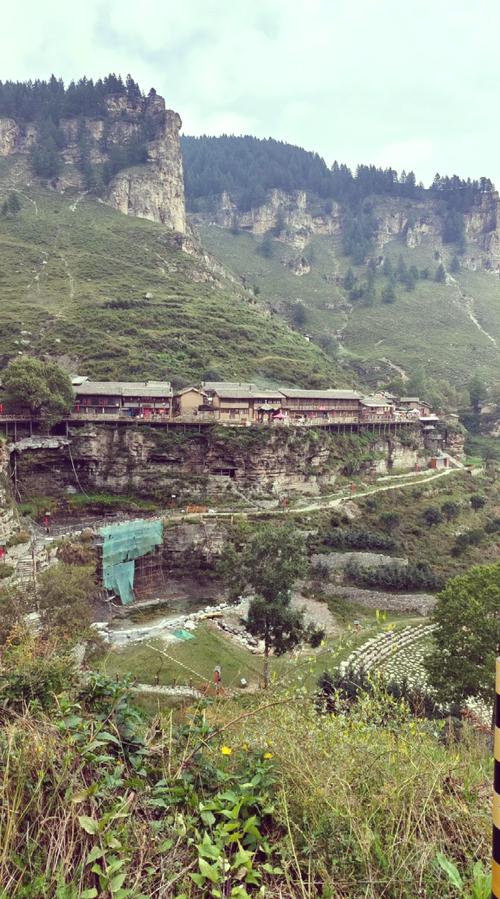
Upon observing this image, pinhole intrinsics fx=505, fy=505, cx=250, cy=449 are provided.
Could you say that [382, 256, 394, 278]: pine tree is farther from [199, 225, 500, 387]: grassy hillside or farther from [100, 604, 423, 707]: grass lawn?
[100, 604, 423, 707]: grass lawn

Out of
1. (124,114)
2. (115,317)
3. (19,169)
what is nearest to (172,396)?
(115,317)

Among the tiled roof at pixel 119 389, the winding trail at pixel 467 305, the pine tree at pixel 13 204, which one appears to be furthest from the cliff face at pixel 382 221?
the tiled roof at pixel 119 389

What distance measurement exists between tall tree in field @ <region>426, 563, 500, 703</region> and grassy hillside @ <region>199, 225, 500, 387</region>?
6466 cm

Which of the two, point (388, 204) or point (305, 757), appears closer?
point (305, 757)

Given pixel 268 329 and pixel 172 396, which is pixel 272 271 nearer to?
pixel 268 329

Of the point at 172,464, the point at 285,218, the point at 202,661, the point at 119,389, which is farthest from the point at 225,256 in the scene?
the point at 202,661

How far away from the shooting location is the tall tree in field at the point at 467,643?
1728 centimetres

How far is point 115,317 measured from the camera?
2391 inches

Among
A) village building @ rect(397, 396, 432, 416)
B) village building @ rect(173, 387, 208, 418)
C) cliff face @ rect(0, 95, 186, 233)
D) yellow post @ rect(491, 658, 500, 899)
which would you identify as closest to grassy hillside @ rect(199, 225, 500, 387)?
village building @ rect(397, 396, 432, 416)

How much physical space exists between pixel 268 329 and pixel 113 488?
38974 mm

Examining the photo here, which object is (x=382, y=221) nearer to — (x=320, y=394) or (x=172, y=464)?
(x=320, y=394)

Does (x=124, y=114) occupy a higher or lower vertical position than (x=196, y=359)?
higher

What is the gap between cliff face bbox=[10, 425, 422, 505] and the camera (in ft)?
131

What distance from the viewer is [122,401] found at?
4319 cm
